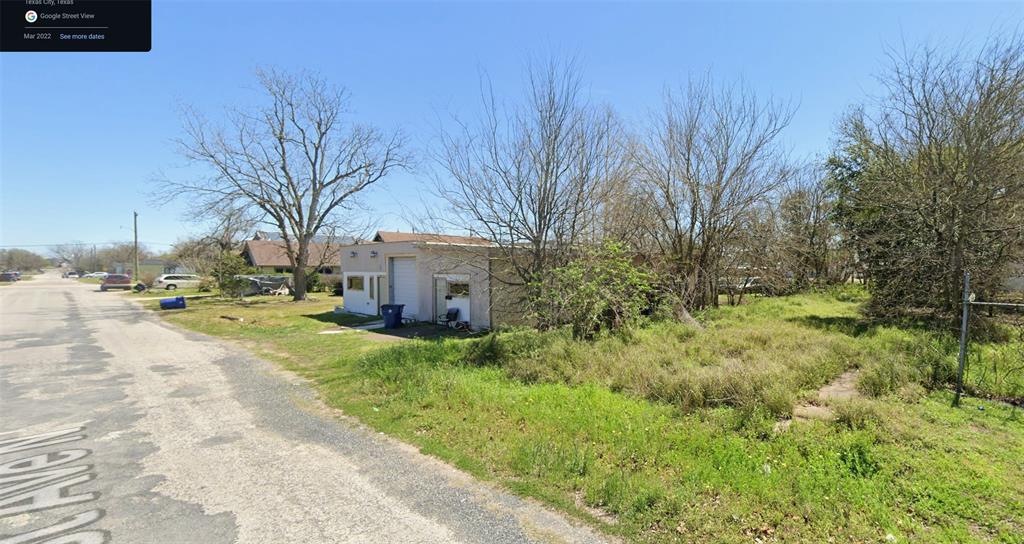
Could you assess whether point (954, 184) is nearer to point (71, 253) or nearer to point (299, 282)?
point (299, 282)

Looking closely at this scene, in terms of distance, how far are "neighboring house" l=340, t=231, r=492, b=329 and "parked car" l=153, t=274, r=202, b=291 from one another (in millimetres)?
30491

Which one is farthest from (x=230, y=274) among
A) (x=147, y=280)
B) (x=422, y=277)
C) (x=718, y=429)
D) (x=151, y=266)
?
(x=151, y=266)

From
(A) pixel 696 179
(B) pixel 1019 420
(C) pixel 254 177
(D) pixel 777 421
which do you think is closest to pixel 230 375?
(D) pixel 777 421

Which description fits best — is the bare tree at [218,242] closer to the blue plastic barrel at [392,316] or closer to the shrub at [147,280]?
the shrub at [147,280]

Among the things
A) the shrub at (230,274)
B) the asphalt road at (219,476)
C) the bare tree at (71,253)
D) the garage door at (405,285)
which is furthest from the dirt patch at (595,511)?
the bare tree at (71,253)

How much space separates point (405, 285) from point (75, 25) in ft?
41.7

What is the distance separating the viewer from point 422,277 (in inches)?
664

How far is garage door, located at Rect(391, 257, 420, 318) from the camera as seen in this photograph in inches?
685

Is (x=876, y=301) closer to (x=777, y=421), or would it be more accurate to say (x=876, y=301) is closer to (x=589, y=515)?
(x=777, y=421)

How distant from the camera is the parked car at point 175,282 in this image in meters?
41.5

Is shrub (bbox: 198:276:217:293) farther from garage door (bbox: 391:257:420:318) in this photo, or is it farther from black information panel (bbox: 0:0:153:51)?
black information panel (bbox: 0:0:153:51)

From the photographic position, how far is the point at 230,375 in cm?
886

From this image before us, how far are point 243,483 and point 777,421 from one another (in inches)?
225

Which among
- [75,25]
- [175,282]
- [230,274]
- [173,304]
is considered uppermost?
[75,25]
